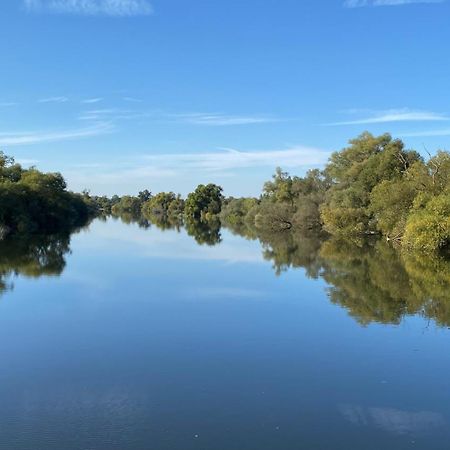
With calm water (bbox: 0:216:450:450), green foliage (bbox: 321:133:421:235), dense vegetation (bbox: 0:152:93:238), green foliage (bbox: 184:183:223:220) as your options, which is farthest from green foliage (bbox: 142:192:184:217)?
calm water (bbox: 0:216:450:450)

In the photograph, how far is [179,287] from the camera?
22.2 meters

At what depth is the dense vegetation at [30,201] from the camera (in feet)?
178

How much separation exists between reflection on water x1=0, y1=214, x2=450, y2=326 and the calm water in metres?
0.16

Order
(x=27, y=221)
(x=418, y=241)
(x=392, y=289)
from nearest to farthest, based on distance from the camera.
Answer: (x=392, y=289), (x=418, y=241), (x=27, y=221)

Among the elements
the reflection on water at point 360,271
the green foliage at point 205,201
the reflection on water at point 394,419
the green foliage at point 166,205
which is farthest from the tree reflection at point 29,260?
the green foliage at point 166,205

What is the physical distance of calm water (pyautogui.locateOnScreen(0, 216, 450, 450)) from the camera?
319 inches

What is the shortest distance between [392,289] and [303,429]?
14.1 m

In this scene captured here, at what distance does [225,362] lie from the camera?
1166cm

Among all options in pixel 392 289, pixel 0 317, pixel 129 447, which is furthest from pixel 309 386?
pixel 392 289

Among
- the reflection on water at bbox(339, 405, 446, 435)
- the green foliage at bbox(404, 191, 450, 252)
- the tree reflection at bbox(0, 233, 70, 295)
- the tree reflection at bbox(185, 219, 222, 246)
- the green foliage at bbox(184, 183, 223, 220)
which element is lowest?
the reflection on water at bbox(339, 405, 446, 435)

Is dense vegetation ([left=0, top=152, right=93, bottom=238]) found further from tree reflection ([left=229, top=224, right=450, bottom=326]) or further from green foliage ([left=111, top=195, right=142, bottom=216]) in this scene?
green foliage ([left=111, top=195, right=142, bottom=216])

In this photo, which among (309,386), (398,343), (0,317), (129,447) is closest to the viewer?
(129,447)

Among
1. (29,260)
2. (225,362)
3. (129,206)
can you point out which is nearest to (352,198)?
(29,260)

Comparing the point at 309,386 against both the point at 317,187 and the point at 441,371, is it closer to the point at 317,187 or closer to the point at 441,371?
the point at 441,371
